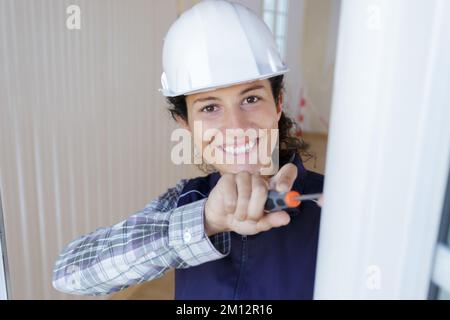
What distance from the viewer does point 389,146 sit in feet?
0.89

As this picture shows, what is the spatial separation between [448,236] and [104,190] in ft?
5.55

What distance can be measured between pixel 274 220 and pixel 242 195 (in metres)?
0.05

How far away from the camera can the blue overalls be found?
80cm

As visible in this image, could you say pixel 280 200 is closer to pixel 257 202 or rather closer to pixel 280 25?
Result: pixel 257 202

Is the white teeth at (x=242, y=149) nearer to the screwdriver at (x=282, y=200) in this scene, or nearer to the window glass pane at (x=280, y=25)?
the screwdriver at (x=282, y=200)

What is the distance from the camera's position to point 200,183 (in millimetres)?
981

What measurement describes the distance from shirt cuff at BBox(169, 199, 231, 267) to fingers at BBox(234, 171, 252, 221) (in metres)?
0.11

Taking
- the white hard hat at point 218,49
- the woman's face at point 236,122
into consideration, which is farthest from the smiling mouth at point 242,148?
the white hard hat at point 218,49

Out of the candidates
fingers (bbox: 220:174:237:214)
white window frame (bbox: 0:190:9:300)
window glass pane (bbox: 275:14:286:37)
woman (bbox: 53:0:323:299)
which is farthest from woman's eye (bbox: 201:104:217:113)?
window glass pane (bbox: 275:14:286:37)

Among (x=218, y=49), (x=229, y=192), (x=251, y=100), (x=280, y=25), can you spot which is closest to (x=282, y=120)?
(x=251, y=100)

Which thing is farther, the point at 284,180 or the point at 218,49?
the point at 218,49

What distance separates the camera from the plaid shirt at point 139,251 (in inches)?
24.2
